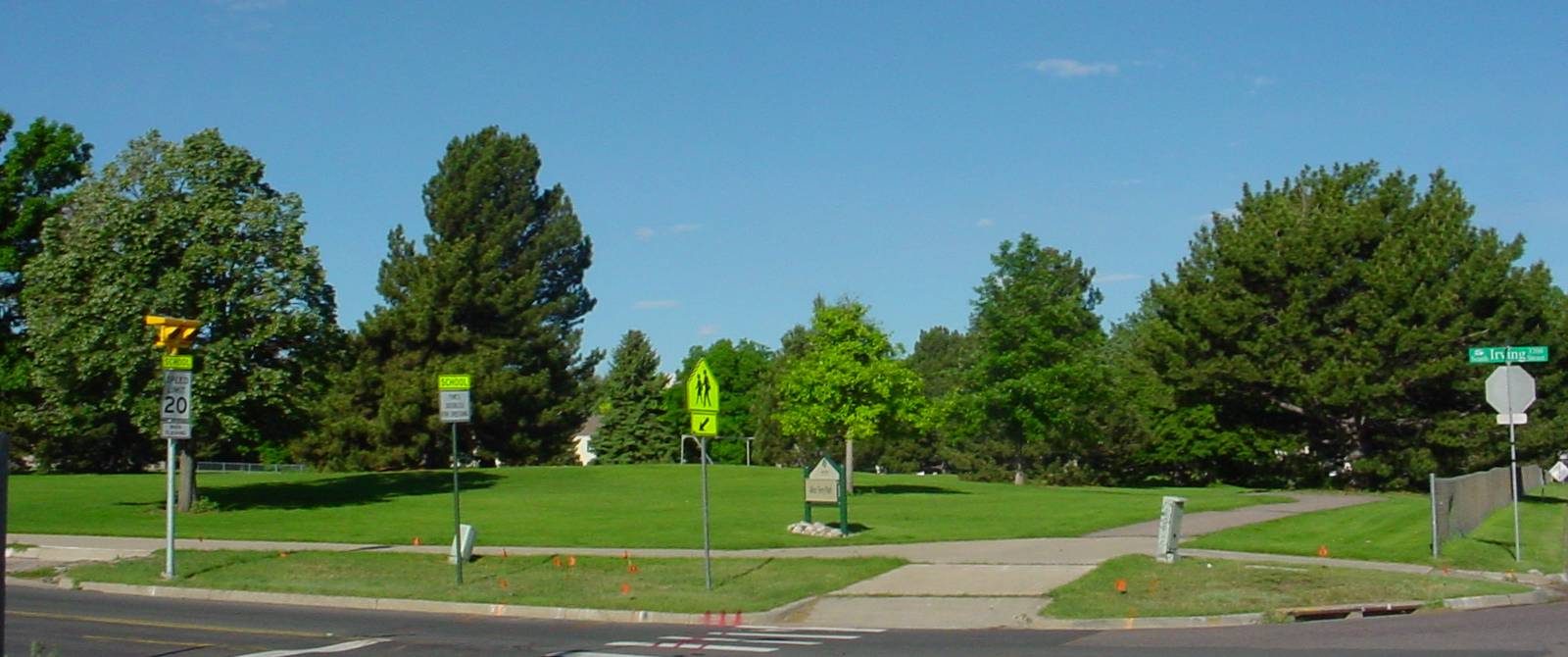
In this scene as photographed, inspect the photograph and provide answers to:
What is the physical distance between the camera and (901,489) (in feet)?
148

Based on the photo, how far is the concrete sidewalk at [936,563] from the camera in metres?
16.6

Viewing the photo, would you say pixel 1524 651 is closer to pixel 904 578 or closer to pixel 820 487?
pixel 904 578

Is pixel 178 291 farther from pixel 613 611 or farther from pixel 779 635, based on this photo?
pixel 779 635

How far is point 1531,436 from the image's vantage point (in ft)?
162

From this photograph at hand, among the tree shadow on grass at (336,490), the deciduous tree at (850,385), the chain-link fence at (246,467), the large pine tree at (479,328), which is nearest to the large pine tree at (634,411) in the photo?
the large pine tree at (479,328)

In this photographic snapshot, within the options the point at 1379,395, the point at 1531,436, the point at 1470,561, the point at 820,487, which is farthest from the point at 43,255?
the point at 1531,436

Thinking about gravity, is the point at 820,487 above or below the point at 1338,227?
below

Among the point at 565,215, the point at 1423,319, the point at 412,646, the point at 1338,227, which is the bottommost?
the point at 412,646

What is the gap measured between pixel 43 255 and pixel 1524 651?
32.1 meters

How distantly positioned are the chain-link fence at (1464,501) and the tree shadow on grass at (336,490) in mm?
26124

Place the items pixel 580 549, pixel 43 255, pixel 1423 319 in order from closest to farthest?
pixel 580 549 → pixel 43 255 → pixel 1423 319

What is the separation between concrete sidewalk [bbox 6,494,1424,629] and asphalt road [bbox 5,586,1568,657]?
1.03 meters

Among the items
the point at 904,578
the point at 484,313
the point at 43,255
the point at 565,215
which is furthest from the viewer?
the point at 565,215

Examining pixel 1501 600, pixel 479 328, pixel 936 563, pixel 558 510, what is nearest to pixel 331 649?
pixel 936 563
